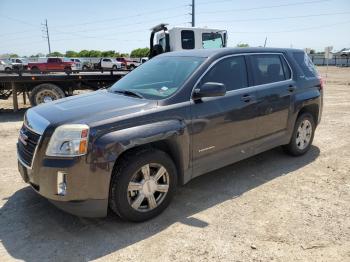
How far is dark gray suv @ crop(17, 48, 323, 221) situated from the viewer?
3154 millimetres

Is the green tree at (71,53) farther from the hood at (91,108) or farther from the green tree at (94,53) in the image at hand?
the hood at (91,108)

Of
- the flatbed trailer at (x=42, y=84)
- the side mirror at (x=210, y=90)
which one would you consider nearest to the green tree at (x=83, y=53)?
the flatbed trailer at (x=42, y=84)

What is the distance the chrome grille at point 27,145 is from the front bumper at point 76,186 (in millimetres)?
184

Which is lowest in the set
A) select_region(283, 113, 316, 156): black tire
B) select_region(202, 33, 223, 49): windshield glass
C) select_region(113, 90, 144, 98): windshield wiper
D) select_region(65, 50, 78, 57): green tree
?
select_region(283, 113, 316, 156): black tire

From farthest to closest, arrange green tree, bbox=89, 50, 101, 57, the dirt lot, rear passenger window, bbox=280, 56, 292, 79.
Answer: green tree, bbox=89, 50, 101, 57 → rear passenger window, bbox=280, 56, 292, 79 → the dirt lot

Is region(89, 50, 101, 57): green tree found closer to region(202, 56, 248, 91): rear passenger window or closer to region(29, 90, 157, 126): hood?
region(202, 56, 248, 91): rear passenger window

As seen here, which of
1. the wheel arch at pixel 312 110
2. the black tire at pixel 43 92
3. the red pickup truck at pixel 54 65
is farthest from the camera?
the red pickup truck at pixel 54 65

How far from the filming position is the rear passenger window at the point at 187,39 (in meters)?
12.0

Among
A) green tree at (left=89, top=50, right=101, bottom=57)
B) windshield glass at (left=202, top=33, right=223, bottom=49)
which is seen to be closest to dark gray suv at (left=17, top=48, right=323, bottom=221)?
windshield glass at (left=202, top=33, right=223, bottom=49)

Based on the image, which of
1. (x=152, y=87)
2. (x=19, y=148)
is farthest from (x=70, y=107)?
(x=152, y=87)

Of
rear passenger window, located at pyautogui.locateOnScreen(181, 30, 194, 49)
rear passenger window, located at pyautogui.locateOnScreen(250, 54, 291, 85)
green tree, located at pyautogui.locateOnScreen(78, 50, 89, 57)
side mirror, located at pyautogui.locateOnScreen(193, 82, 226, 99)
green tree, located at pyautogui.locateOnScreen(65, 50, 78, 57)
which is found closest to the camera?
side mirror, located at pyautogui.locateOnScreen(193, 82, 226, 99)

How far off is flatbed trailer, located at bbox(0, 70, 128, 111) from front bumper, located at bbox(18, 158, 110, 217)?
24.6 ft

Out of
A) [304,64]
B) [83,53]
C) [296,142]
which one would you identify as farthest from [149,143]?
[83,53]

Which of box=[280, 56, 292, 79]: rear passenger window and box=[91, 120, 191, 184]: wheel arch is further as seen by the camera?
box=[280, 56, 292, 79]: rear passenger window
